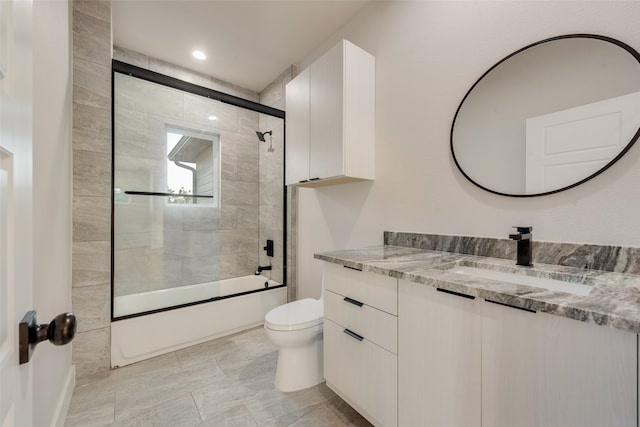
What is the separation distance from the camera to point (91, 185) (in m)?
1.84

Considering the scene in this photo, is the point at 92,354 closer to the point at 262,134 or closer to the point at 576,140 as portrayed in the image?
the point at 262,134

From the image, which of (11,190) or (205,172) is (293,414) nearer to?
(11,190)

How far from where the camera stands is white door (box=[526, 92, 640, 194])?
1.05 metres

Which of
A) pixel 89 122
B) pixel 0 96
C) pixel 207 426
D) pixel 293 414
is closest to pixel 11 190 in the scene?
pixel 0 96

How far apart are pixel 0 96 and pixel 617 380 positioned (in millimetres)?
1381

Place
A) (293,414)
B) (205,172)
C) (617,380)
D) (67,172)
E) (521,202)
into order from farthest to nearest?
(205,172)
(67,172)
(293,414)
(521,202)
(617,380)

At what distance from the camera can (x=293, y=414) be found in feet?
4.88

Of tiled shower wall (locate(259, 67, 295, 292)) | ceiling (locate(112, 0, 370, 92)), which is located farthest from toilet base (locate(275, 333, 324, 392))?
ceiling (locate(112, 0, 370, 92))

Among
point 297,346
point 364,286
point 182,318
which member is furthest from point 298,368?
point 182,318

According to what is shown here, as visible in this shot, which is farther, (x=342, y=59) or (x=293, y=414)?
(x=342, y=59)

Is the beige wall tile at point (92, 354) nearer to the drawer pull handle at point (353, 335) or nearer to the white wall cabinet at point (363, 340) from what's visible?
the white wall cabinet at point (363, 340)

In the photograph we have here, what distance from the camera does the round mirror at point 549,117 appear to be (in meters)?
1.06

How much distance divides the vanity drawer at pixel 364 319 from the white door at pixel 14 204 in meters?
1.11

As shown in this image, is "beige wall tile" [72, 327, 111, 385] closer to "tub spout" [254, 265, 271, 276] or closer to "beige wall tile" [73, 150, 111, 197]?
"beige wall tile" [73, 150, 111, 197]
